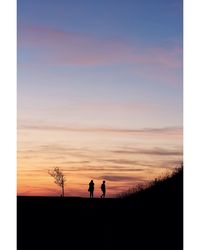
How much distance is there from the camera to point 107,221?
22.8ft

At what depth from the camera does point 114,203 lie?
26.2 feet

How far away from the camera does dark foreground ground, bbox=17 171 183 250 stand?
6.14m

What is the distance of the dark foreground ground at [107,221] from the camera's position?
20.1 ft

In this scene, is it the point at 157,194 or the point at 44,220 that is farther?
the point at 157,194
